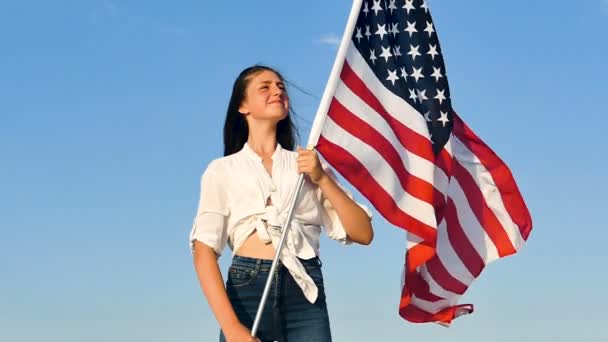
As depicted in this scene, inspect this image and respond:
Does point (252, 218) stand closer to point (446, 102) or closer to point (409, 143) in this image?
point (409, 143)

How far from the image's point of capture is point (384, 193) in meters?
6.68

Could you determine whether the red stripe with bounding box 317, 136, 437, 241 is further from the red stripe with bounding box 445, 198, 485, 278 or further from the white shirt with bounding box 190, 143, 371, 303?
the red stripe with bounding box 445, 198, 485, 278

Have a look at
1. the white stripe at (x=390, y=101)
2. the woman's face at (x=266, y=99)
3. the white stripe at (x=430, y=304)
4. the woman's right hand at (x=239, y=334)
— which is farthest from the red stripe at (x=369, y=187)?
the woman's right hand at (x=239, y=334)

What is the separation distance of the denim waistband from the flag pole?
0.24 ft

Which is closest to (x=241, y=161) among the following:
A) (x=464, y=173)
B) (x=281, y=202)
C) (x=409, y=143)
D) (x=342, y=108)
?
(x=281, y=202)

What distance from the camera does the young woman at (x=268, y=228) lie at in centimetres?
586

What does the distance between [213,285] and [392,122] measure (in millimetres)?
1963

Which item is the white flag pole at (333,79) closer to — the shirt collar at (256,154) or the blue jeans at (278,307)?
the shirt collar at (256,154)

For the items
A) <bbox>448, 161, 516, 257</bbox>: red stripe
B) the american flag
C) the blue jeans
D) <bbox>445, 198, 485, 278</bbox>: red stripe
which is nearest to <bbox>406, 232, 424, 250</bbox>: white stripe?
the american flag

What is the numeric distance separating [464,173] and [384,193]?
1285 millimetres

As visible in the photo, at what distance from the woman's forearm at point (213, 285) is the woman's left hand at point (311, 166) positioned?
77cm

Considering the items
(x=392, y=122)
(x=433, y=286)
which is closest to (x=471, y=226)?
(x=433, y=286)

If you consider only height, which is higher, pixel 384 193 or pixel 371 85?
pixel 371 85

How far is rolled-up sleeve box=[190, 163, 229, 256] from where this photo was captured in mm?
5969
